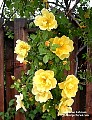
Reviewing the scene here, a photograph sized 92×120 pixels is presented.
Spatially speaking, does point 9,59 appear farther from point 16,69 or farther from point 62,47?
point 62,47

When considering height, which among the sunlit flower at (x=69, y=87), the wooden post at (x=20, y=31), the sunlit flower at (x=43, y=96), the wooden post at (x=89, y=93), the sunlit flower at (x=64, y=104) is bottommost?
the sunlit flower at (x=64, y=104)

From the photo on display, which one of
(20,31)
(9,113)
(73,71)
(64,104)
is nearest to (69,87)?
(64,104)

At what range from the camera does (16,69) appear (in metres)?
2.29

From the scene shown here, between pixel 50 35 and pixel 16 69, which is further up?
pixel 16 69

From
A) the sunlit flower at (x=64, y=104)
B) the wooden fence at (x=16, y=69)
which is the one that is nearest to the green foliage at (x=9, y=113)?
the wooden fence at (x=16, y=69)

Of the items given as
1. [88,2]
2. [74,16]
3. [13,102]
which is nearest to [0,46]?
[13,102]

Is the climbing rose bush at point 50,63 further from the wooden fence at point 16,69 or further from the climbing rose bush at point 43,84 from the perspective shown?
the wooden fence at point 16,69

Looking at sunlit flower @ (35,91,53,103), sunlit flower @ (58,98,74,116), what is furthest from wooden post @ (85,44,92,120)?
sunlit flower @ (35,91,53,103)

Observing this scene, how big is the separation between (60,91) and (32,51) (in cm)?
27

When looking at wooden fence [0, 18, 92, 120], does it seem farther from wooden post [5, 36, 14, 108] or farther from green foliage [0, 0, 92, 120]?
green foliage [0, 0, 92, 120]

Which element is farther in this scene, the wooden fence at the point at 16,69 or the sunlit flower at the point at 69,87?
the wooden fence at the point at 16,69

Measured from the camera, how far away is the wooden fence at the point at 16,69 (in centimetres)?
221

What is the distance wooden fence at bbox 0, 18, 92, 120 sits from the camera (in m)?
2.21

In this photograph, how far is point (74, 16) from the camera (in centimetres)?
193
